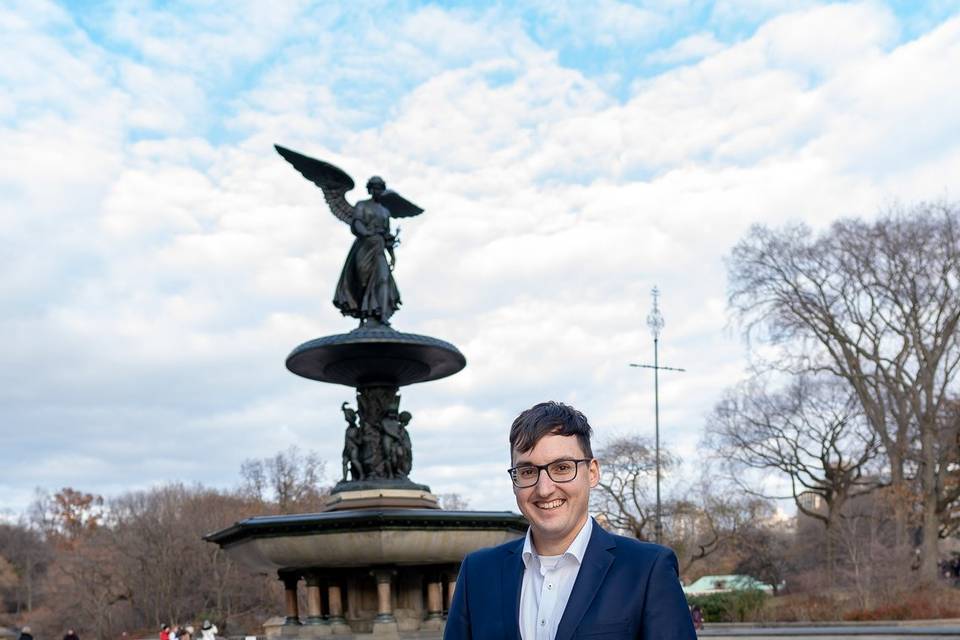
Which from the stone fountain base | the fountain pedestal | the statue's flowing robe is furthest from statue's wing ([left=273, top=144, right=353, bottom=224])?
the stone fountain base

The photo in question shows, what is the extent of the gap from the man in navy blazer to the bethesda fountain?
10759 millimetres

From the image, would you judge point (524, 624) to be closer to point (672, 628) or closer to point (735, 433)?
point (672, 628)

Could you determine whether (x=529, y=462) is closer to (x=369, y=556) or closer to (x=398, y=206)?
(x=369, y=556)

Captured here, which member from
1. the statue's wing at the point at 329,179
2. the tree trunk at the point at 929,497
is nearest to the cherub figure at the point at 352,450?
the statue's wing at the point at 329,179

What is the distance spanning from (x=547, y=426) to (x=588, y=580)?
17.2 inches

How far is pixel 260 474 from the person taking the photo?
6700cm

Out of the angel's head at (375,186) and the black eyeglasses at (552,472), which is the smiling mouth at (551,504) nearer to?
the black eyeglasses at (552,472)

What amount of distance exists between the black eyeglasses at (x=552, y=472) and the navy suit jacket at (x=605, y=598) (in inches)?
8.0

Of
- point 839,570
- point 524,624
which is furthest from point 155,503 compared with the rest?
point 524,624

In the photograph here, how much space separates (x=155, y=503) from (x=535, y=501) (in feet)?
213

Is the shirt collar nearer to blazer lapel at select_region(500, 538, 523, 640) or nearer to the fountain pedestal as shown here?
blazer lapel at select_region(500, 538, 523, 640)

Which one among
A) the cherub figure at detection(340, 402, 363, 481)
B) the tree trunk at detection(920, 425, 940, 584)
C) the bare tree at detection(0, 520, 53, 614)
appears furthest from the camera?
the bare tree at detection(0, 520, 53, 614)

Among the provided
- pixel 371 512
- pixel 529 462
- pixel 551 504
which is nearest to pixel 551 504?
pixel 551 504

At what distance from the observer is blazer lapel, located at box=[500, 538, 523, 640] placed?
2.85m
